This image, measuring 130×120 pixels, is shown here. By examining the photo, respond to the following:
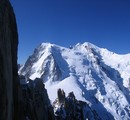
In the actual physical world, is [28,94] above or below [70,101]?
below

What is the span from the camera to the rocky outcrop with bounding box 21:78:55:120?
186 ft

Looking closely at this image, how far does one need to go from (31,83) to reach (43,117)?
7.57 m

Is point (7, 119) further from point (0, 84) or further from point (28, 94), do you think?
point (28, 94)

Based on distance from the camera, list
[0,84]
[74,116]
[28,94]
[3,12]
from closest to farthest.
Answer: [0,84] → [3,12] → [28,94] → [74,116]

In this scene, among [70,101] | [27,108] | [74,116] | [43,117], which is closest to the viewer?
[27,108]

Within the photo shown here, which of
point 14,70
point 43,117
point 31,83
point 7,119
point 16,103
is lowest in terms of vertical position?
point 7,119

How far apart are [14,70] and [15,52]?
180 centimetres

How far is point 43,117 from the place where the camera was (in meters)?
70.9

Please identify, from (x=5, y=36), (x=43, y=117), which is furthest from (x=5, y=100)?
(x=43, y=117)

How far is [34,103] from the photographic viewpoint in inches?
2491

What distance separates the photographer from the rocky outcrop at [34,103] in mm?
Answer: 56653

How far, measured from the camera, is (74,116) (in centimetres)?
16075

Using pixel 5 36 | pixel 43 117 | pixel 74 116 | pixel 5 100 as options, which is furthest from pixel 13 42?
pixel 74 116

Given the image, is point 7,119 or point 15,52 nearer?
point 7,119
